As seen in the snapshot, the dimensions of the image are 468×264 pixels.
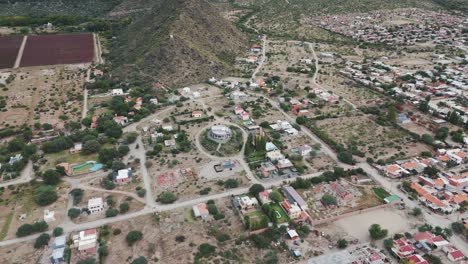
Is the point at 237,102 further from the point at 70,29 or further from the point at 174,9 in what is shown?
the point at 70,29

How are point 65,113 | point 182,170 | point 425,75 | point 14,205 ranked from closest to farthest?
point 14,205
point 182,170
point 65,113
point 425,75

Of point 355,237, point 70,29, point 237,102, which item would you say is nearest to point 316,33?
point 237,102

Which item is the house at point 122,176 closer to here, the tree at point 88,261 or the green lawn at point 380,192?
the tree at point 88,261

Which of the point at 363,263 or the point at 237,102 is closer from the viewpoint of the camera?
the point at 363,263

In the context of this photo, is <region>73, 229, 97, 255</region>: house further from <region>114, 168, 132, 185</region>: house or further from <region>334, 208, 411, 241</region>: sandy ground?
<region>334, 208, 411, 241</region>: sandy ground

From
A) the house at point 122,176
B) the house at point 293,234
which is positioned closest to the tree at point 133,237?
the house at point 122,176

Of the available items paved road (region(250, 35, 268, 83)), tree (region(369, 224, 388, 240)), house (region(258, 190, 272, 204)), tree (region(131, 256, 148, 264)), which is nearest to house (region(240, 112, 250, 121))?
paved road (region(250, 35, 268, 83))
